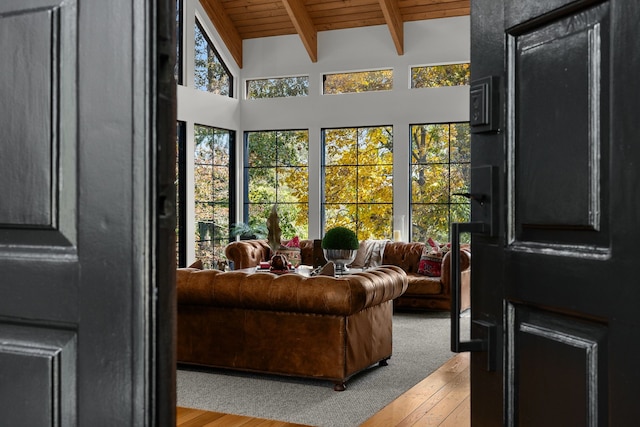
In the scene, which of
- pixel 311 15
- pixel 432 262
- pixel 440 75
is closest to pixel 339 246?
pixel 432 262

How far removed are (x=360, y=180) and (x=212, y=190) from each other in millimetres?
2130

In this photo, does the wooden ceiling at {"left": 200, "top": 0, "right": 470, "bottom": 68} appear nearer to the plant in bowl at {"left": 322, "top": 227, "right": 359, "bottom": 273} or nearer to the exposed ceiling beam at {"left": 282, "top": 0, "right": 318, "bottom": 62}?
the exposed ceiling beam at {"left": 282, "top": 0, "right": 318, "bottom": 62}

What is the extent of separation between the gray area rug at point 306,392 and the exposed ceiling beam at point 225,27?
6.34 metres

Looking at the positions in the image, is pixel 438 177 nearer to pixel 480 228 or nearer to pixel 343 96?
pixel 343 96

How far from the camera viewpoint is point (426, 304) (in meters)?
7.83

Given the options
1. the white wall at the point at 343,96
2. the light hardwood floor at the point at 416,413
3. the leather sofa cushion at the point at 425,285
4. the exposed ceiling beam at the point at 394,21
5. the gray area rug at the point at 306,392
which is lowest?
the gray area rug at the point at 306,392

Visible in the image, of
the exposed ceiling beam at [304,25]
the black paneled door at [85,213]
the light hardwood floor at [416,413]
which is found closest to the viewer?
the black paneled door at [85,213]

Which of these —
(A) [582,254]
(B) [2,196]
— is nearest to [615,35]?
(A) [582,254]

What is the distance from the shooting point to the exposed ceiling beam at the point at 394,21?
9.16 metres

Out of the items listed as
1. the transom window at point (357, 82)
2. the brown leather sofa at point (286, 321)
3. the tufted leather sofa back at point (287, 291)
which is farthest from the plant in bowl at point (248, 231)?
the tufted leather sofa back at point (287, 291)

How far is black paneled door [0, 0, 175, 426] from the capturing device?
35.6 inches

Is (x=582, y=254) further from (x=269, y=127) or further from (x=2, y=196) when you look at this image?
(x=269, y=127)

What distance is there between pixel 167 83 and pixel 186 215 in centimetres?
861

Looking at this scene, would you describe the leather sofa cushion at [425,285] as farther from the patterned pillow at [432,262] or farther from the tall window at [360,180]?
the tall window at [360,180]
